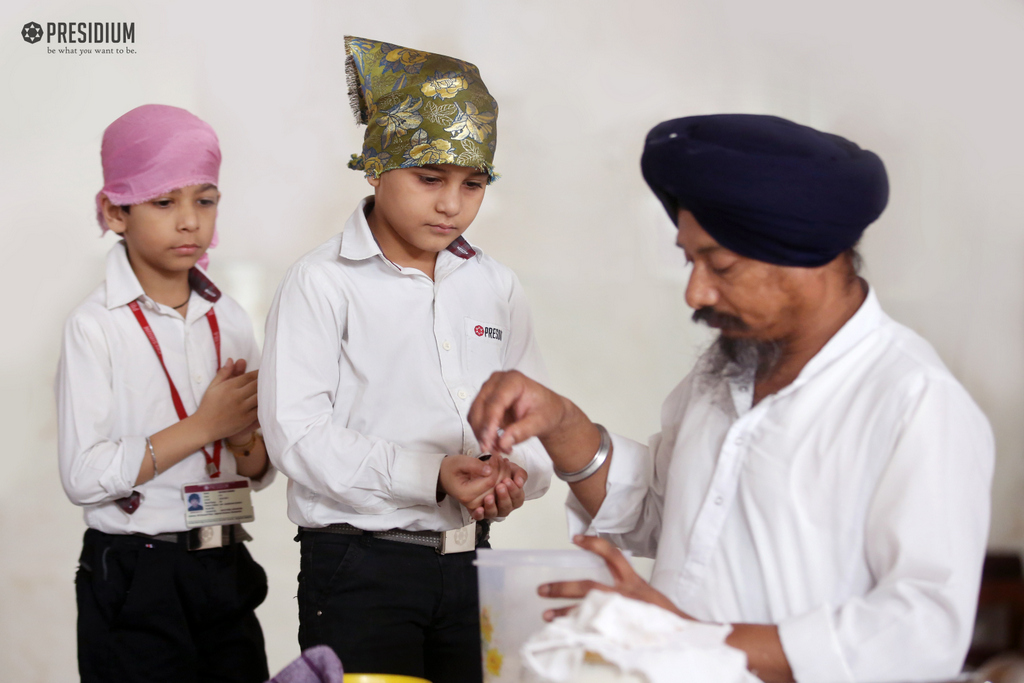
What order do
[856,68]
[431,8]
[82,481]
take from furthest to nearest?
[431,8] → [856,68] → [82,481]

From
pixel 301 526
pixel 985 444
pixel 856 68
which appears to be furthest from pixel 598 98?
pixel 985 444

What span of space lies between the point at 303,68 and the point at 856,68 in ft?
5.39

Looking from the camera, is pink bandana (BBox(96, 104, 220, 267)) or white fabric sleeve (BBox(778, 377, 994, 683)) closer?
white fabric sleeve (BBox(778, 377, 994, 683))

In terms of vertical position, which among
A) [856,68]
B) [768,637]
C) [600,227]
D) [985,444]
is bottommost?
[768,637]

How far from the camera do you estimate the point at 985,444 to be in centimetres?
108

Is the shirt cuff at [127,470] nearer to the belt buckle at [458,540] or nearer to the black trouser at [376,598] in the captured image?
the black trouser at [376,598]

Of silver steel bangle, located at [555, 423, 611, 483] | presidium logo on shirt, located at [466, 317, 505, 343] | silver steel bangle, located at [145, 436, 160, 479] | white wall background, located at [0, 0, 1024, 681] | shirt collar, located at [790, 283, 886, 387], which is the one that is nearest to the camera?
shirt collar, located at [790, 283, 886, 387]

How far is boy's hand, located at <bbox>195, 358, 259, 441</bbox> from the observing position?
2.01m

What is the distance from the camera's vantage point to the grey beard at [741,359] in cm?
128

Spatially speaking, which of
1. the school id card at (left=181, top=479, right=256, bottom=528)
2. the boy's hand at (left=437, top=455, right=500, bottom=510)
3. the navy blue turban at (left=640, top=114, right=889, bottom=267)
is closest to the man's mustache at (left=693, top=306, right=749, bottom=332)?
the navy blue turban at (left=640, top=114, right=889, bottom=267)

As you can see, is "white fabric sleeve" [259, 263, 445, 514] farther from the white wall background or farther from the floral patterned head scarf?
the white wall background

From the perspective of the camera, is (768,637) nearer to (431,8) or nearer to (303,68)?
(431,8)
